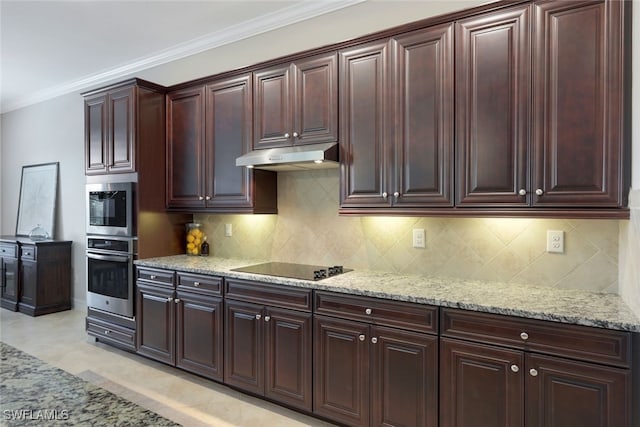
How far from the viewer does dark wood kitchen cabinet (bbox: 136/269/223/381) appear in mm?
3000

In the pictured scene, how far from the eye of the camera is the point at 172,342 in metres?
3.26

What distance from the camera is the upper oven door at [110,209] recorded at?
3557 millimetres

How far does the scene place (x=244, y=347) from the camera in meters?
2.83

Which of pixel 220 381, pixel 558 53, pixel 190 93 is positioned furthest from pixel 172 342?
pixel 558 53

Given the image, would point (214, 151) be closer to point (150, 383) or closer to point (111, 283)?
point (111, 283)

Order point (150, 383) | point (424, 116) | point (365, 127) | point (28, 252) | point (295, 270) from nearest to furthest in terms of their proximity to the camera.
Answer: point (424, 116), point (365, 127), point (295, 270), point (150, 383), point (28, 252)

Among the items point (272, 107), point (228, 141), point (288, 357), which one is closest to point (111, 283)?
point (228, 141)

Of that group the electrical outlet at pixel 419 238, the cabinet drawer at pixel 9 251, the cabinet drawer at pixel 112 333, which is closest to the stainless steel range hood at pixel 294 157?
the electrical outlet at pixel 419 238

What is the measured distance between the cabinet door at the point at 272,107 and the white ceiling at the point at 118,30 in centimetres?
71

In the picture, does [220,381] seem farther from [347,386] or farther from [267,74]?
[267,74]

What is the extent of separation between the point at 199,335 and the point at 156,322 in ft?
1.78

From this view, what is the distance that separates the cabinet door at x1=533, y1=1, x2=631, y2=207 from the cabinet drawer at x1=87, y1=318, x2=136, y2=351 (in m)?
3.44

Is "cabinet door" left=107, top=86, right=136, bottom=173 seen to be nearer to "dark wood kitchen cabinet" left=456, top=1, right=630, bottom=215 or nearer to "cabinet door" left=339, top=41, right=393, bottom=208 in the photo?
"cabinet door" left=339, top=41, right=393, bottom=208

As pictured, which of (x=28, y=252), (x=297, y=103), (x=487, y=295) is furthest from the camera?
(x=28, y=252)
